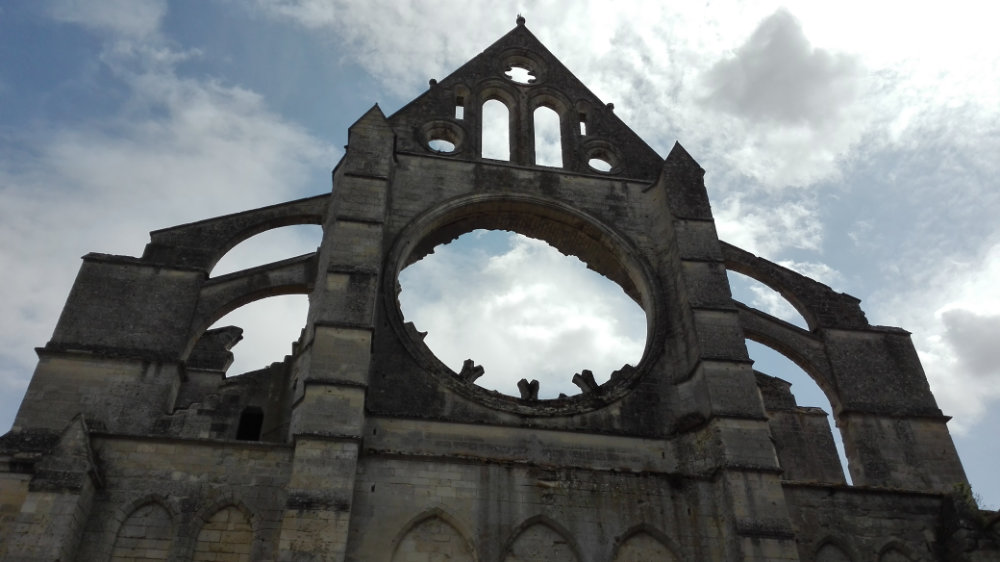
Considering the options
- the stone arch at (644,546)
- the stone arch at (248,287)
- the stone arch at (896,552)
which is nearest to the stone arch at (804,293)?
the stone arch at (896,552)

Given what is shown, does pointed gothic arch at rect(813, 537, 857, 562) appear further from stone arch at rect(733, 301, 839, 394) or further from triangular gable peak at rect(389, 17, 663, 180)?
triangular gable peak at rect(389, 17, 663, 180)

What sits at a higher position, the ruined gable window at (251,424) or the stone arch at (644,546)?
the ruined gable window at (251,424)

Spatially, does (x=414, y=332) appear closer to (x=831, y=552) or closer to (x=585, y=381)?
(x=585, y=381)

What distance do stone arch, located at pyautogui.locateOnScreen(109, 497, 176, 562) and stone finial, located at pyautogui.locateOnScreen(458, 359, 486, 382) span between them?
399 cm

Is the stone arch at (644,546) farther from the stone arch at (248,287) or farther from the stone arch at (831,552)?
the stone arch at (248,287)

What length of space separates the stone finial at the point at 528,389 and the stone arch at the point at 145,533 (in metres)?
4.61

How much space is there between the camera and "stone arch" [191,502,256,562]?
9125 mm

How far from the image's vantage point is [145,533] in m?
9.19

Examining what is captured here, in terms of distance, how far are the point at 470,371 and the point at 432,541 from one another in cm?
259

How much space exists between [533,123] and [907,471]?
8192mm

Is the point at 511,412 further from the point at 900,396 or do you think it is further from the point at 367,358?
the point at 900,396

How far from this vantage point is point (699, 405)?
11156 millimetres

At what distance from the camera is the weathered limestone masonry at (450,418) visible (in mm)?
9375

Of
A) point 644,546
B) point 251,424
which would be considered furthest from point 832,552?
point 251,424
